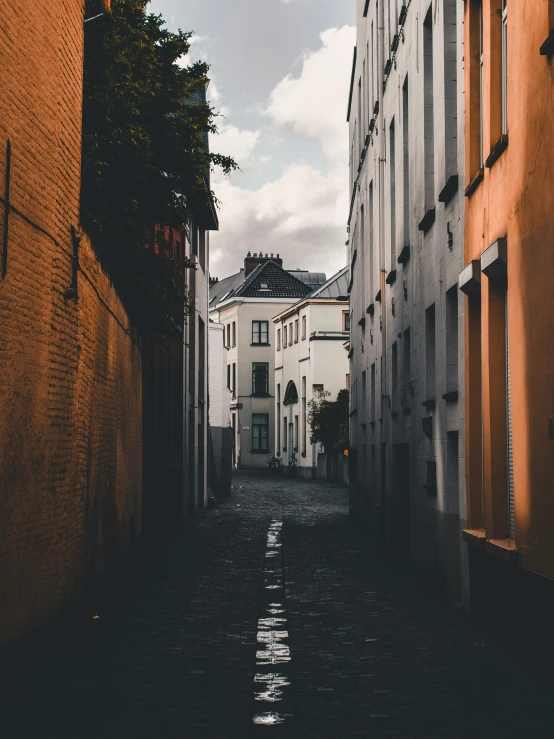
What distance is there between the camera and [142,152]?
17.7m

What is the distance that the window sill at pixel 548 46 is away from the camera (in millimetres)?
7629

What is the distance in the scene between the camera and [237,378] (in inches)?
3196

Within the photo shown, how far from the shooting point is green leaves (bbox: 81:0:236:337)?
16484 millimetres

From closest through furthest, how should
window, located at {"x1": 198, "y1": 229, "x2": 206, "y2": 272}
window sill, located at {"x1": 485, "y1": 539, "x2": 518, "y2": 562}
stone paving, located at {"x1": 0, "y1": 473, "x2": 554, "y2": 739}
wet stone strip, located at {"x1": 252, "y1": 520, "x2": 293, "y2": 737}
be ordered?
stone paving, located at {"x1": 0, "y1": 473, "x2": 554, "y2": 739}
wet stone strip, located at {"x1": 252, "y1": 520, "x2": 293, "y2": 737}
window sill, located at {"x1": 485, "y1": 539, "x2": 518, "y2": 562}
window, located at {"x1": 198, "y1": 229, "x2": 206, "y2": 272}

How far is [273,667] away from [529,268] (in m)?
3.52

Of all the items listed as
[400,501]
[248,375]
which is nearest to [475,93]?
[400,501]

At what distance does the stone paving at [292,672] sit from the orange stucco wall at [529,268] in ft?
3.53

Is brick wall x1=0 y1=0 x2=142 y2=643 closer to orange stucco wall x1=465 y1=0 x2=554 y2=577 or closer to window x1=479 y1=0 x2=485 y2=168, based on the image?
orange stucco wall x1=465 y1=0 x2=554 y2=577

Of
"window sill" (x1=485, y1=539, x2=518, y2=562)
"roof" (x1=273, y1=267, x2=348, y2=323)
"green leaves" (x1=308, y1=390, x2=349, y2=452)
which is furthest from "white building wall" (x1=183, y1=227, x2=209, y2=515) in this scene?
"roof" (x1=273, y1=267, x2=348, y2=323)

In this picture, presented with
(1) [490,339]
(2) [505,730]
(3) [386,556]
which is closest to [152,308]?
(3) [386,556]

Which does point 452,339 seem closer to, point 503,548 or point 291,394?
point 503,548

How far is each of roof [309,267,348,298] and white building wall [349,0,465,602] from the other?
131 ft

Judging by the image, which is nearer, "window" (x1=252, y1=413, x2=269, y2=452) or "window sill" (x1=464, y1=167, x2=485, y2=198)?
"window sill" (x1=464, y1=167, x2=485, y2=198)

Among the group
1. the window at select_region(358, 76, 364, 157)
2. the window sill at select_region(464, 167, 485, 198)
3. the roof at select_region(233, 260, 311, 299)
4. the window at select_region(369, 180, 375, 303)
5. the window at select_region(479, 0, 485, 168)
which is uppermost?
the roof at select_region(233, 260, 311, 299)
